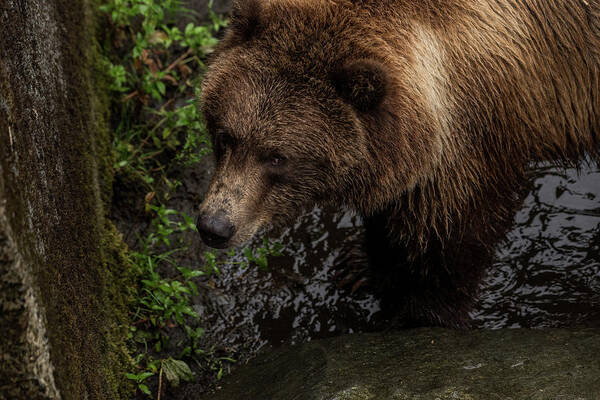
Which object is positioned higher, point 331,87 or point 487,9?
point 487,9

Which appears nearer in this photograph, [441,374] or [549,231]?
[441,374]

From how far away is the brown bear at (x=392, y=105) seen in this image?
336 cm

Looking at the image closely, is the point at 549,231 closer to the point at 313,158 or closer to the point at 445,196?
the point at 445,196

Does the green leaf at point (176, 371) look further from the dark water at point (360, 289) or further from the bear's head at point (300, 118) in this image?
the bear's head at point (300, 118)

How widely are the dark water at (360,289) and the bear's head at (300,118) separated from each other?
3.96 feet

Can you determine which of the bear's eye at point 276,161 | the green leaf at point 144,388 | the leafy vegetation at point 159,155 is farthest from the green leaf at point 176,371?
the bear's eye at point 276,161

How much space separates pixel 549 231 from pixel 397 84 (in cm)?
245

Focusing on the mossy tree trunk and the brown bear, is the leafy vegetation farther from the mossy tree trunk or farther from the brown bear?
the brown bear

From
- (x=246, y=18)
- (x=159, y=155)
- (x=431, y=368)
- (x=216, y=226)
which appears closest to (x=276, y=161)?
(x=216, y=226)

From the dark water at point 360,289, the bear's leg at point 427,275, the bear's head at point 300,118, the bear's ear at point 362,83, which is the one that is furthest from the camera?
the dark water at point 360,289

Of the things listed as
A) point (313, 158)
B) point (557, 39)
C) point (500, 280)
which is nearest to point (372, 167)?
point (313, 158)

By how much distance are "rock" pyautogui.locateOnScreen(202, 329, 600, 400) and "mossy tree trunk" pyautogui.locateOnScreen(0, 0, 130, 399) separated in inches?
35.9

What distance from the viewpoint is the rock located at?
9.68ft

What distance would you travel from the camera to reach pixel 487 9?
3600mm
